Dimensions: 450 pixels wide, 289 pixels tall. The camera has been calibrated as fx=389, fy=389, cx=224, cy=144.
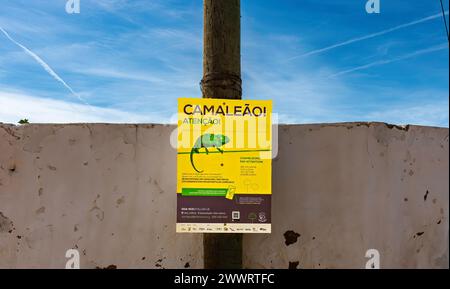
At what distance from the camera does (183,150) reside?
100 inches

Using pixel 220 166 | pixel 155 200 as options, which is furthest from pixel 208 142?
pixel 155 200

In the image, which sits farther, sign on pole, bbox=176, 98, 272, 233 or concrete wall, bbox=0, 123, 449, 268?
concrete wall, bbox=0, 123, 449, 268

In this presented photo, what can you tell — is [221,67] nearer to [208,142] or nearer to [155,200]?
[208,142]

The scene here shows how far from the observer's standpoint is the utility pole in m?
2.46

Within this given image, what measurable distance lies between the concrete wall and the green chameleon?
1.64ft

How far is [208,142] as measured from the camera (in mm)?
2547

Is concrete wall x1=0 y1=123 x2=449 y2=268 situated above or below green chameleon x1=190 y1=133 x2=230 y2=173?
below

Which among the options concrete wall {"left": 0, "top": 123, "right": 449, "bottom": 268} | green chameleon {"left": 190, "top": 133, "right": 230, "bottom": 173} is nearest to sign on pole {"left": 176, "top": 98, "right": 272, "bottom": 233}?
green chameleon {"left": 190, "top": 133, "right": 230, "bottom": 173}

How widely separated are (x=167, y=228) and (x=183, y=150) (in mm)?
760

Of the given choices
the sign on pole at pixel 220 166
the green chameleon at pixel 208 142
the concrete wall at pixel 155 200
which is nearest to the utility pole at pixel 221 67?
the sign on pole at pixel 220 166

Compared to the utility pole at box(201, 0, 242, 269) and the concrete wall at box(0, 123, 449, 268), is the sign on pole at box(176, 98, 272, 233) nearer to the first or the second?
the utility pole at box(201, 0, 242, 269)

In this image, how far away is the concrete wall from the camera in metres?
2.95
